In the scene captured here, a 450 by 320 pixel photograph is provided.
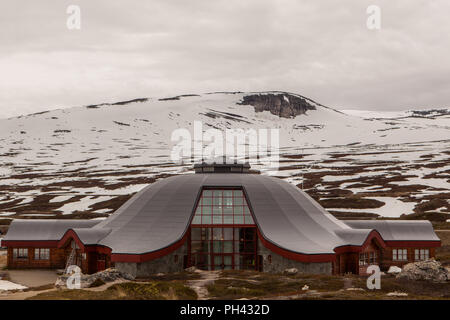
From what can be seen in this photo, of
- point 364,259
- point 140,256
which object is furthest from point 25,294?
point 364,259

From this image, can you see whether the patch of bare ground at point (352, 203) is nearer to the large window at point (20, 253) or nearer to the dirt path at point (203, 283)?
the large window at point (20, 253)

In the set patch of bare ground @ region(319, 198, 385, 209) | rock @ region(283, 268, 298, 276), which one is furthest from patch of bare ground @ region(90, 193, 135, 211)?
rock @ region(283, 268, 298, 276)

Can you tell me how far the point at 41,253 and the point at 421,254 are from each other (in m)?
47.7

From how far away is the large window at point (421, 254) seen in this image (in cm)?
6284

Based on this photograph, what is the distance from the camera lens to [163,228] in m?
55.0

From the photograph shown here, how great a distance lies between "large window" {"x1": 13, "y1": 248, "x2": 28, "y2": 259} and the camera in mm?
63031

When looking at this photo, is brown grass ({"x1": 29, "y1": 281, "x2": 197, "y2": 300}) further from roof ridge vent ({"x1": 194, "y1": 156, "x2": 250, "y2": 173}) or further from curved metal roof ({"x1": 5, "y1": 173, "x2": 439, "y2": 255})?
roof ridge vent ({"x1": 194, "y1": 156, "x2": 250, "y2": 173})

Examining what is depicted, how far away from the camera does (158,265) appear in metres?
51.4

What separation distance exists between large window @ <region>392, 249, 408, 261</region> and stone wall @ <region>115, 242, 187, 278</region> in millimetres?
27291

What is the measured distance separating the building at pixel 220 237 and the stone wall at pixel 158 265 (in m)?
0.10

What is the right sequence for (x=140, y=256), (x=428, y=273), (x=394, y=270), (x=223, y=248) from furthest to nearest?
(x=394, y=270) < (x=223, y=248) < (x=140, y=256) < (x=428, y=273)

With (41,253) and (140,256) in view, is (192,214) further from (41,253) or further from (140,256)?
(41,253)

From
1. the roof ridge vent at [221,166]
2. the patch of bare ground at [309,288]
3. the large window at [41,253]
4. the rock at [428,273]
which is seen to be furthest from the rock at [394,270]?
the large window at [41,253]

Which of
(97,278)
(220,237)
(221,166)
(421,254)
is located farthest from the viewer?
(221,166)
